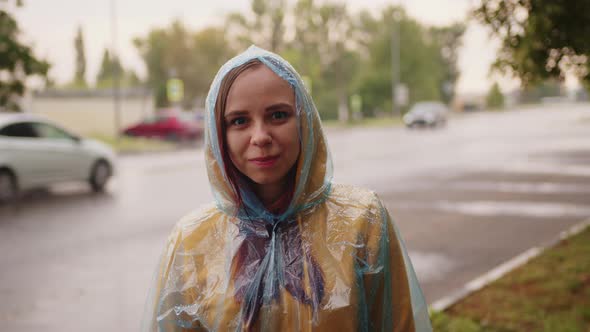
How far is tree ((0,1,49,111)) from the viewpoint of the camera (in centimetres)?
1085

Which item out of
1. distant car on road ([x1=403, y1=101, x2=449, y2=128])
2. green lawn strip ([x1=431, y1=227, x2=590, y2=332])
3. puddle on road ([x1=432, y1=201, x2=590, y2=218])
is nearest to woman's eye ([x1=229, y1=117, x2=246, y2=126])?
green lawn strip ([x1=431, y1=227, x2=590, y2=332])

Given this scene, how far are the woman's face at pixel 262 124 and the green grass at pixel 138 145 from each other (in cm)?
2230

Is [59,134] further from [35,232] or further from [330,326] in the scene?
[330,326]

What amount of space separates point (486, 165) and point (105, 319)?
40.5 feet

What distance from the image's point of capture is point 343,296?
1596 mm

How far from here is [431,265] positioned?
6254 mm

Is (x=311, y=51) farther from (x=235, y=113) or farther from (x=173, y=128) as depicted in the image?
(x=235, y=113)

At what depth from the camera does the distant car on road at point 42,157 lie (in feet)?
35.0

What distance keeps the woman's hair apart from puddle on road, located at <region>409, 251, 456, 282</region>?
437cm

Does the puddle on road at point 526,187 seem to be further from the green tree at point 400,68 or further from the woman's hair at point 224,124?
the green tree at point 400,68

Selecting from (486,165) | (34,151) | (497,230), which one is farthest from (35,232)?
(486,165)

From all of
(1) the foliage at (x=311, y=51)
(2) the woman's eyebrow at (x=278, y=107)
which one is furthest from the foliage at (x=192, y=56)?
(2) the woman's eyebrow at (x=278, y=107)

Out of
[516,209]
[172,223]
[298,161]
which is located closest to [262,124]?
[298,161]

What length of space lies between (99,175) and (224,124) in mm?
11415
